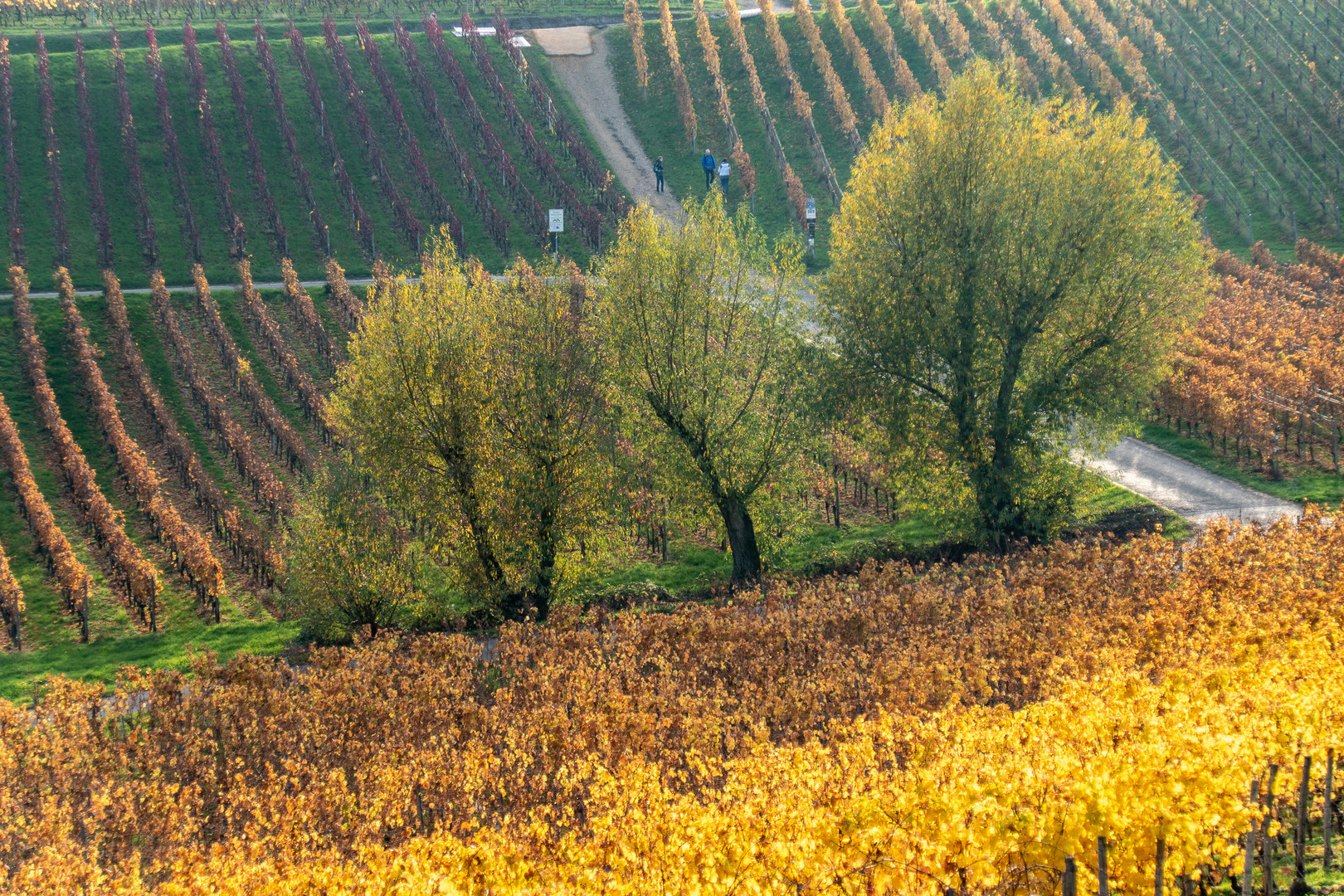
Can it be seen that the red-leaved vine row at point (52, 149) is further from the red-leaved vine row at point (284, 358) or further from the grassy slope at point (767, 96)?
the grassy slope at point (767, 96)

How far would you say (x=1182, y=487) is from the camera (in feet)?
79.5

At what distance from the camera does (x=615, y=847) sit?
820 cm

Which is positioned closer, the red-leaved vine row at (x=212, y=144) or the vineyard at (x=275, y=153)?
the vineyard at (x=275, y=153)

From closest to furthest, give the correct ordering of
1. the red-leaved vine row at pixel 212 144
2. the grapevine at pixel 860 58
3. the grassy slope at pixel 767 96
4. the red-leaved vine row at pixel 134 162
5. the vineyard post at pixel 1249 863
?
the vineyard post at pixel 1249 863 < the red-leaved vine row at pixel 134 162 < the red-leaved vine row at pixel 212 144 < the grassy slope at pixel 767 96 < the grapevine at pixel 860 58

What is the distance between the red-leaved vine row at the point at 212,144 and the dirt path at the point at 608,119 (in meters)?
19.7

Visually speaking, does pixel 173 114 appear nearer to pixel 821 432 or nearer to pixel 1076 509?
pixel 821 432

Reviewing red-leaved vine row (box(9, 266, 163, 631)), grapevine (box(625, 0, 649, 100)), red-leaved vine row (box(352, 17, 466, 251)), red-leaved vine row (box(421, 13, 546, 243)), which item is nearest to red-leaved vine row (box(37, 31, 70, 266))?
red-leaved vine row (box(9, 266, 163, 631))

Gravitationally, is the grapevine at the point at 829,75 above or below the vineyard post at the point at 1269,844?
above

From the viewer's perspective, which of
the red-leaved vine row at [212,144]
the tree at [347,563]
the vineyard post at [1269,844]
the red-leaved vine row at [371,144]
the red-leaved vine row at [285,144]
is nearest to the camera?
the vineyard post at [1269,844]

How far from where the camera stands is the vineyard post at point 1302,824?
833cm

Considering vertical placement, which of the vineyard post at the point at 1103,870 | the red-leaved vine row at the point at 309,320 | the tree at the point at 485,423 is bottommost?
the vineyard post at the point at 1103,870

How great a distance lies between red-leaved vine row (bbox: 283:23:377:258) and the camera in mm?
44781

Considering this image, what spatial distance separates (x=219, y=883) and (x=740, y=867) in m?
4.72

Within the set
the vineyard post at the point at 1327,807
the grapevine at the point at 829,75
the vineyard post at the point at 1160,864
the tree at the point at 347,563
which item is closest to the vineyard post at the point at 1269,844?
the vineyard post at the point at 1327,807
